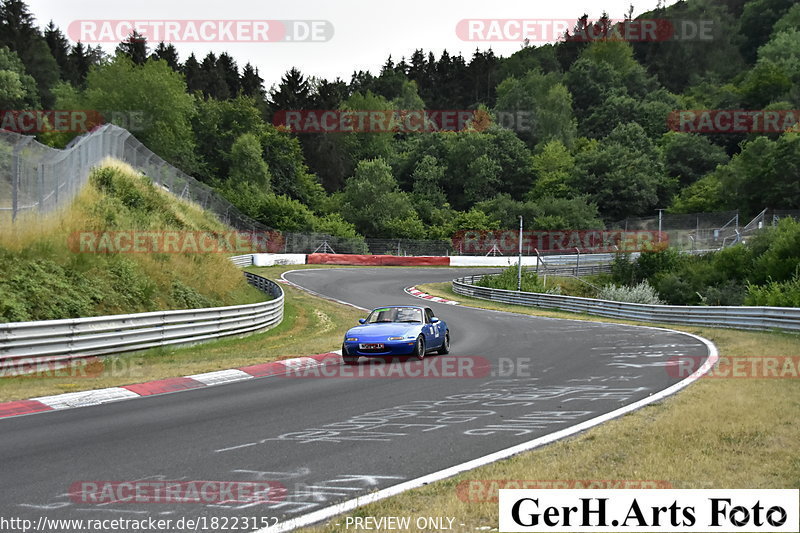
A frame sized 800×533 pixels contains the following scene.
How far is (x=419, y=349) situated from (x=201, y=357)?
4.91m

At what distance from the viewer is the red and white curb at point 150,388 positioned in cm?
1074

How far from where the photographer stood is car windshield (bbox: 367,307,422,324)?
693 inches

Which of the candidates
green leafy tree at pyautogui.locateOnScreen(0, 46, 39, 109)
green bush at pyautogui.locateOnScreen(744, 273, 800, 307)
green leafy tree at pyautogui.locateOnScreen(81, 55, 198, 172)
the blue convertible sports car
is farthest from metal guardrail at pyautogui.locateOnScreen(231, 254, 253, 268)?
green leafy tree at pyautogui.locateOnScreen(0, 46, 39, 109)

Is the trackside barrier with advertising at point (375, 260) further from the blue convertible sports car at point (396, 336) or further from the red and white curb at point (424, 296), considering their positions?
the blue convertible sports car at point (396, 336)

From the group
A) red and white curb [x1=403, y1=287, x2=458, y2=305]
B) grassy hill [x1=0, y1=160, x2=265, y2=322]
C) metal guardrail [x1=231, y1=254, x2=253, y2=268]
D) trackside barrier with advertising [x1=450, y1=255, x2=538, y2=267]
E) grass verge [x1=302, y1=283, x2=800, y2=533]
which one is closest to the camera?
grass verge [x1=302, y1=283, x2=800, y2=533]

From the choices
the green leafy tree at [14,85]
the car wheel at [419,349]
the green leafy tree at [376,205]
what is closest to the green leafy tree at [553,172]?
the green leafy tree at [376,205]

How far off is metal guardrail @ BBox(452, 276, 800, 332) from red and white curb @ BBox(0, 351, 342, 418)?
46.7ft

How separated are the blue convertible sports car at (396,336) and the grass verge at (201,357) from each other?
1.82 m

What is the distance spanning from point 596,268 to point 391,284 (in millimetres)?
17463

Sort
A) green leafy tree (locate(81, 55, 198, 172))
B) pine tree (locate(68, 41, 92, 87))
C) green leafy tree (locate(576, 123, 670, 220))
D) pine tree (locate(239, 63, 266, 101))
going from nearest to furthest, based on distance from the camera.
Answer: green leafy tree (locate(81, 55, 198, 172)) → green leafy tree (locate(576, 123, 670, 220)) → pine tree (locate(68, 41, 92, 87)) → pine tree (locate(239, 63, 266, 101))

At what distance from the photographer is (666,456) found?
274 inches

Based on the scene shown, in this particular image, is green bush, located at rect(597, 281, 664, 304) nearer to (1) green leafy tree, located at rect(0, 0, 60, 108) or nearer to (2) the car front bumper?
(2) the car front bumper

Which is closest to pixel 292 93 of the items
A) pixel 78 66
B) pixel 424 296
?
pixel 78 66

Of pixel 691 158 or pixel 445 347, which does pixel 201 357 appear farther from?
pixel 691 158
